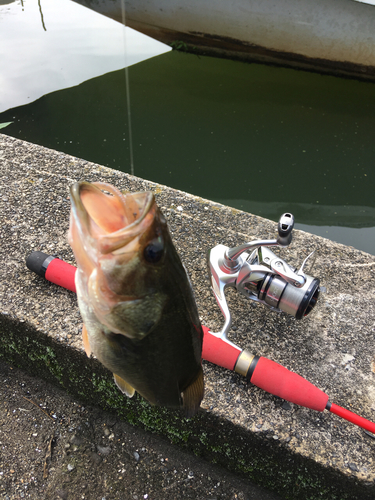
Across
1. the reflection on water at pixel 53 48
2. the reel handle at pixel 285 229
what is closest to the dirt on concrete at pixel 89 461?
the reel handle at pixel 285 229

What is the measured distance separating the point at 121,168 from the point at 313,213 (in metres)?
2.86

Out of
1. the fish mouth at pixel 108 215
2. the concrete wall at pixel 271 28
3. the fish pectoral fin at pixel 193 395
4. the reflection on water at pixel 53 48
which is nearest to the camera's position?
the fish mouth at pixel 108 215

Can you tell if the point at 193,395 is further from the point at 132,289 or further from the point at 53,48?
the point at 53,48

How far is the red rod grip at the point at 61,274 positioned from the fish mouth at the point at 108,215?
102 centimetres

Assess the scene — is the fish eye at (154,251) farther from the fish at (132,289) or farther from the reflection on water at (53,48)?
the reflection on water at (53,48)

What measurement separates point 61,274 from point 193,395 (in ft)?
3.40

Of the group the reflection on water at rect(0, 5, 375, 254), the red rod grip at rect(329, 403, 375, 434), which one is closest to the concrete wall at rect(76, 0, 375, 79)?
the reflection on water at rect(0, 5, 375, 254)

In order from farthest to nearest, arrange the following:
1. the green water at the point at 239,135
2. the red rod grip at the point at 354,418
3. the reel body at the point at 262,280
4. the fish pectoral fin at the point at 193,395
A: the green water at the point at 239,135 < the reel body at the point at 262,280 < the red rod grip at the point at 354,418 < the fish pectoral fin at the point at 193,395

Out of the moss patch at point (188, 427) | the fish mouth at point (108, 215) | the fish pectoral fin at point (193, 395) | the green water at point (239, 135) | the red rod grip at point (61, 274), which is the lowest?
the green water at point (239, 135)

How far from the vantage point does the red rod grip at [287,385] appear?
1515 mm

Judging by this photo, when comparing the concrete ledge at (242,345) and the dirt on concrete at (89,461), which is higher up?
the concrete ledge at (242,345)

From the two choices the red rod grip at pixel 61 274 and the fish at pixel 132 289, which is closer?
the fish at pixel 132 289

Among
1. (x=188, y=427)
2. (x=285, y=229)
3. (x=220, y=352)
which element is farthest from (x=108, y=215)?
(x=188, y=427)

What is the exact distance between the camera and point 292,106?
6711mm
